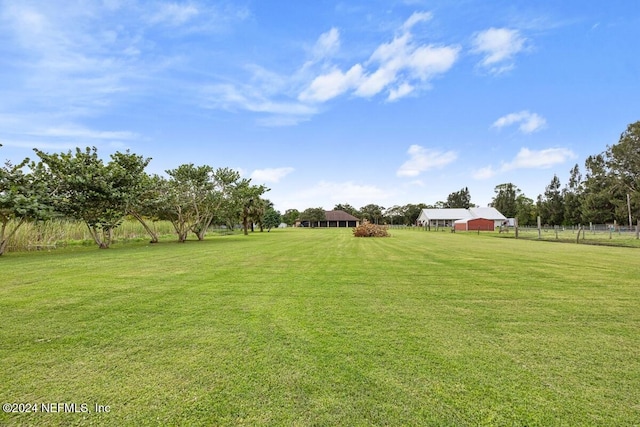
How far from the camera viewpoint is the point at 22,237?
49.1 feet

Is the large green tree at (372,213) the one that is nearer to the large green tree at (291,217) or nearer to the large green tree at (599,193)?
the large green tree at (291,217)

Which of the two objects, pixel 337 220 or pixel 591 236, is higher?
pixel 337 220

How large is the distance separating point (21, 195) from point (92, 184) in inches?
103

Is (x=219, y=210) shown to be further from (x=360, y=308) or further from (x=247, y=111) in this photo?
(x=360, y=308)

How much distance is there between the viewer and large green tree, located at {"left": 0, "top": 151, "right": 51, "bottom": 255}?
11844 millimetres

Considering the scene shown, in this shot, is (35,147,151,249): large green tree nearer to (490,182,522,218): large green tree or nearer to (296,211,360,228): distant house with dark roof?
(296,211,360,228): distant house with dark roof

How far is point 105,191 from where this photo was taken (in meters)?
14.7

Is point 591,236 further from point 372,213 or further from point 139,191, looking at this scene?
point 372,213

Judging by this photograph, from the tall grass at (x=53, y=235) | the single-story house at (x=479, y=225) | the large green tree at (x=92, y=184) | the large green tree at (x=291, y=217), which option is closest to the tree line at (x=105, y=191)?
→ the large green tree at (x=92, y=184)

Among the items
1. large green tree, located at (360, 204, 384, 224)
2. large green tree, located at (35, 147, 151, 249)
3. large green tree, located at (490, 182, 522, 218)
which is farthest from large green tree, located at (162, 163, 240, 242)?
large green tree, located at (490, 182, 522, 218)

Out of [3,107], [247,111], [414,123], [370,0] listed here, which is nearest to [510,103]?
[414,123]

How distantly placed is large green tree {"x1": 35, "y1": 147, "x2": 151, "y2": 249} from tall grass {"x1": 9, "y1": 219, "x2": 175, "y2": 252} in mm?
2319

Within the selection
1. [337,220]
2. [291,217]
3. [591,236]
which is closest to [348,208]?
[337,220]

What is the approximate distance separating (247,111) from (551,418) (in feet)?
78.6
